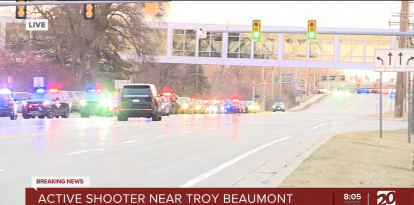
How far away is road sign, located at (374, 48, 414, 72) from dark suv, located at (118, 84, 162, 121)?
14.1 metres

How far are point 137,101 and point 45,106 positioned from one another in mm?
7278

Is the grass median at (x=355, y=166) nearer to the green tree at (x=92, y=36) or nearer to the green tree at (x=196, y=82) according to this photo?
the green tree at (x=92, y=36)

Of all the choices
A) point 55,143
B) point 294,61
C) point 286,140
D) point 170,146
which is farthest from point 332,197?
point 294,61

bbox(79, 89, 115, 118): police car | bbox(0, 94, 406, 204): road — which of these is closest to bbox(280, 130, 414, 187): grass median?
bbox(0, 94, 406, 204): road

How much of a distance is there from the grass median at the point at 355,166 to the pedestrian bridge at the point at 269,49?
1864 inches

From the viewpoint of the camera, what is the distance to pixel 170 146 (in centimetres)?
1795

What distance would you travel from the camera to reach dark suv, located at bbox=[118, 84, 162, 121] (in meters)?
32.1

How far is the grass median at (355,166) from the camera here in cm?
1102

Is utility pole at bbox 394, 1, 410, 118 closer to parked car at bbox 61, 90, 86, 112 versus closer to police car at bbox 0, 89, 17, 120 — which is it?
parked car at bbox 61, 90, 86, 112

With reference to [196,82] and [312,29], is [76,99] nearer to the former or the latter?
[312,29]

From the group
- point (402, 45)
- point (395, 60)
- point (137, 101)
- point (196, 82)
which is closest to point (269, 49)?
point (402, 45)

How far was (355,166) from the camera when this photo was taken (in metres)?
13.6

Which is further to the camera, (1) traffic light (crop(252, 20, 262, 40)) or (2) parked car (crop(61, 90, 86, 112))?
(2) parked car (crop(61, 90, 86, 112))

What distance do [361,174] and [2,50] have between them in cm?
4345
